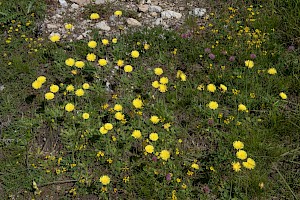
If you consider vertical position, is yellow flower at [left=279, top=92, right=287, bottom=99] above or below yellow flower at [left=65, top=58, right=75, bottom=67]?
above

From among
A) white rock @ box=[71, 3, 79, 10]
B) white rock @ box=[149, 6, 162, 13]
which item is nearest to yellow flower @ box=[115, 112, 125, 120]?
white rock @ box=[149, 6, 162, 13]

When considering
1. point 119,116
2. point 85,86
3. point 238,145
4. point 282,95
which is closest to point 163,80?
point 119,116

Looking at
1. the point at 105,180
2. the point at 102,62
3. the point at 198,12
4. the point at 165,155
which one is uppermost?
the point at 198,12

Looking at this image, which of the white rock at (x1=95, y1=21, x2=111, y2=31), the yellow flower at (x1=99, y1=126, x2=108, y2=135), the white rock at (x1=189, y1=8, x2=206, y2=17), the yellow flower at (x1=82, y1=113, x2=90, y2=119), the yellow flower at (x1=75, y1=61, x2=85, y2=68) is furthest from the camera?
the white rock at (x1=189, y1=8, x2=206, y2=17)

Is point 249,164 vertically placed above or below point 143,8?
below

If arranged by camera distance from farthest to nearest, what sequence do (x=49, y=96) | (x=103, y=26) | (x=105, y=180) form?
(x=103, y=26)
(x=49, y=96)
(x=105, y=180)

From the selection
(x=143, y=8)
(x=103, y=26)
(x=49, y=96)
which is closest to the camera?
(x=49, y=96)

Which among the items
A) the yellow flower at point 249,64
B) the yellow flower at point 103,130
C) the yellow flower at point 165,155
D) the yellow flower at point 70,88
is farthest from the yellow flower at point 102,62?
the yellow flower at point 249,64

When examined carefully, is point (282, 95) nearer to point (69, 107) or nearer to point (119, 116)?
point (119, 116)

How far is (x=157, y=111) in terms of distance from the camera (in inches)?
127

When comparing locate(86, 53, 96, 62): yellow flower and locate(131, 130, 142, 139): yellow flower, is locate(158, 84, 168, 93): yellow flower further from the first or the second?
locate(86, 53, 96, 62): yellow flower

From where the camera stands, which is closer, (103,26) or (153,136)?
(153,136)

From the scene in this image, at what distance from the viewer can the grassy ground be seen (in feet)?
9.29

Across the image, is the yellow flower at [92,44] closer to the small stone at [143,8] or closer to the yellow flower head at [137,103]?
the yellow flower head at [137,103]
